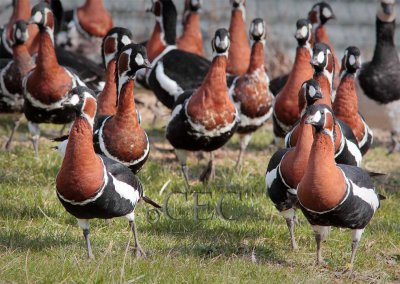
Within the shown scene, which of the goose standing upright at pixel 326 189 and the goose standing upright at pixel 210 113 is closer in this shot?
the goose standing upright at pixel 326 189

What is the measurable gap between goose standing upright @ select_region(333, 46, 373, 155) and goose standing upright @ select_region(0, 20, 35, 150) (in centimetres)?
337

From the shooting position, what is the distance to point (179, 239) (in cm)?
716

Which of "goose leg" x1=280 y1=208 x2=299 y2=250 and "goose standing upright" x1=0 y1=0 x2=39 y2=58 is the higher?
"goose standing upright" x1=0 y1=0 x2=39 y2=58

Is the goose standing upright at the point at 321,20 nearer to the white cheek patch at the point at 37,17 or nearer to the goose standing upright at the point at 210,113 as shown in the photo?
the goose standing upright at the point at 210,113

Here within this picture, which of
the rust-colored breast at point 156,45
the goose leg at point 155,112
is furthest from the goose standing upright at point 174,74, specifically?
the goose leg at point 155,112

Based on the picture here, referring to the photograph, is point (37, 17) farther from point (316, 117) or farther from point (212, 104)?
point (316, 117)

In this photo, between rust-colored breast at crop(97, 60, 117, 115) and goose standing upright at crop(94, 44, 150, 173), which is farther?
rust-colored breast at crop(97, 60, 117, 115)

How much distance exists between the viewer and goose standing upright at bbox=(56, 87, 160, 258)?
6242mm

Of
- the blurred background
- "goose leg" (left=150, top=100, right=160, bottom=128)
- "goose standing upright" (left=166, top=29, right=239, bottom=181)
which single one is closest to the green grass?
"goose standing upright" (left=166, top=29, right=239, bottom=181)

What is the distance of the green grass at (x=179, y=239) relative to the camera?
5.88 m

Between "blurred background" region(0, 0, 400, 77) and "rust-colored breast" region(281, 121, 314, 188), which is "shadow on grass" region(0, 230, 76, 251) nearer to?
"rust-colored breast" region(281, 121, 314, 188)

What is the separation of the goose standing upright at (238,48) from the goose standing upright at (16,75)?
2.43 metres

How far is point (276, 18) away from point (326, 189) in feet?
30.2

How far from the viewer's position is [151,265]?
601 cm
